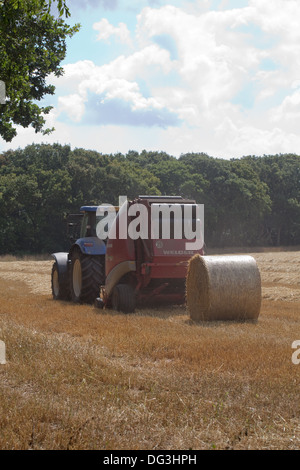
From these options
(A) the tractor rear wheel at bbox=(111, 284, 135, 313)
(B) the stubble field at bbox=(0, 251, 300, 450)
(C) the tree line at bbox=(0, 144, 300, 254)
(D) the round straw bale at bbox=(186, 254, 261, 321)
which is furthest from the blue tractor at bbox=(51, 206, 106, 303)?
(C) the tree line at bbox=(0, 144, 300, 254)

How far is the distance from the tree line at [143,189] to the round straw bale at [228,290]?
39744mm

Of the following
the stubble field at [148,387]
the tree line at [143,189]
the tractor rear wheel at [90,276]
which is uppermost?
the tree line at [143,189]

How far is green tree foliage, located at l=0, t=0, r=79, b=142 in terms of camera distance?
12148mm

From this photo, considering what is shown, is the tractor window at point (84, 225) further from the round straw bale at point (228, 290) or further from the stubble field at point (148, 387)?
the stubble field at point (148, 387)

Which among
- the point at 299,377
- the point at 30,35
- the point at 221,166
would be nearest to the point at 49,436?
the point at 299,377

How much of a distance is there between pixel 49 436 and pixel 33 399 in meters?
0.95

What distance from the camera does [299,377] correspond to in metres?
5.93

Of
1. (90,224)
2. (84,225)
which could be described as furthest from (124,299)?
(84,225)

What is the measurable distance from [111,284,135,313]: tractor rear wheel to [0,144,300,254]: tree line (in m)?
38.0

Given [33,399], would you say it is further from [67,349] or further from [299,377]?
[299,377]

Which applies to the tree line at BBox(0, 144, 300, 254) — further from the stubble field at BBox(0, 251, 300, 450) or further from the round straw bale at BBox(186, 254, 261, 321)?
the stubble field at BBox(0, 251, 300, 450)

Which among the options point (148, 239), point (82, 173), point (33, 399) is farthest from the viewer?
point (82, 173)

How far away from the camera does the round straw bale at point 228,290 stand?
10.6 meters

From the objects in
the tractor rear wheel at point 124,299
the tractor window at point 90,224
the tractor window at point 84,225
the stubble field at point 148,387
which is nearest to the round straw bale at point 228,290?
the stubble field at point 148,387
